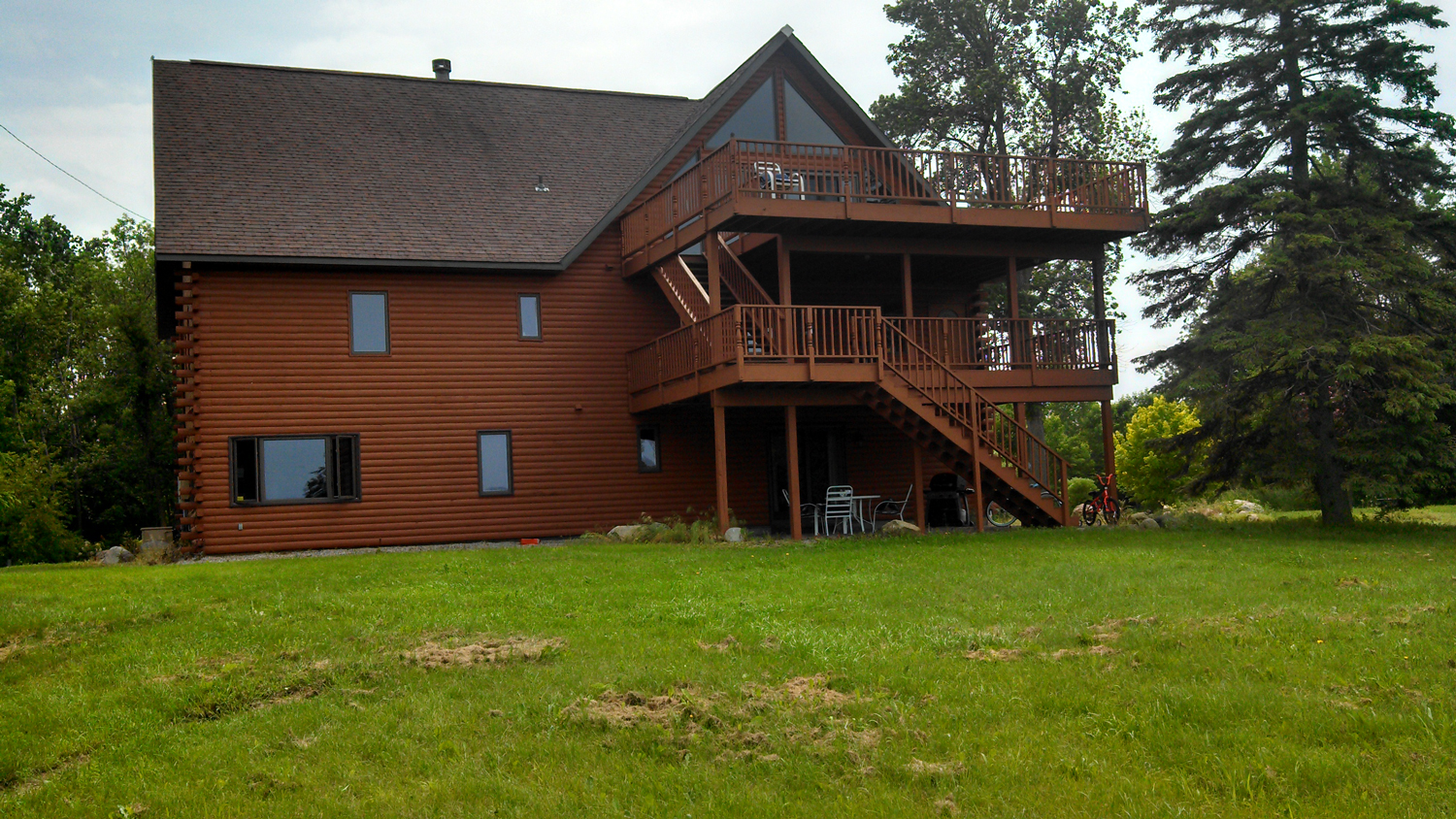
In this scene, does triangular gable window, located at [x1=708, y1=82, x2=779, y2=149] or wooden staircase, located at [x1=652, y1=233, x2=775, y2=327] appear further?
triangular gable window, located at [x1=708, y1=82, x2=779, y2=149]

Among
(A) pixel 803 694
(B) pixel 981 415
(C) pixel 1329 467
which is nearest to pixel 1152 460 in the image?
(C) pixel 1329 467

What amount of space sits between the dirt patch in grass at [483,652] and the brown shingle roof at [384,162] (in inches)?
494

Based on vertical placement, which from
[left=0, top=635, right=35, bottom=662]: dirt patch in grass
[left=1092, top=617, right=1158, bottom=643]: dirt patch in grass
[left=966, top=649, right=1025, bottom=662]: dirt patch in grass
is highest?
[left=0, top=635, right=35, bottom=662]: dirt patch in grass

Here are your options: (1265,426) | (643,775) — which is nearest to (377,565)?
(643,775)

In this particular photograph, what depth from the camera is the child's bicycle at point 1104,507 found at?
20.6 m

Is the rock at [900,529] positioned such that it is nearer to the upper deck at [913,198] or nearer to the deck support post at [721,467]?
the deck support post at [721,467]

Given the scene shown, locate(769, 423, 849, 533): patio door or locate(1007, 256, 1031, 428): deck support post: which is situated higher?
locate(1007, 256, 1031, 428): deck support post

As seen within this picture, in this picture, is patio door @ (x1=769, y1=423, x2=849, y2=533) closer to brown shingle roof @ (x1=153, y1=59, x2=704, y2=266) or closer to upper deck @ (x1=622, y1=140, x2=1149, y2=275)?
upper deck @ (x1=622, y1=140, x2=1149, y2=275)

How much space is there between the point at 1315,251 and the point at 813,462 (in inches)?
388

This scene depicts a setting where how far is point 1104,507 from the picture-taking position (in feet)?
67.9

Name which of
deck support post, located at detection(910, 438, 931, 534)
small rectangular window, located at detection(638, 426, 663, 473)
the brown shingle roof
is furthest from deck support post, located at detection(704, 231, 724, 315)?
small rectangular window, located at detection(638, 426, 663, 473)

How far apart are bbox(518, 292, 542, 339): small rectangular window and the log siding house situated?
63 millimetres

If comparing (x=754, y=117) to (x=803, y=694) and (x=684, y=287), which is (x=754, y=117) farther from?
(x=803, y=694)

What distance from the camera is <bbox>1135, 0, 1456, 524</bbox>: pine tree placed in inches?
671
